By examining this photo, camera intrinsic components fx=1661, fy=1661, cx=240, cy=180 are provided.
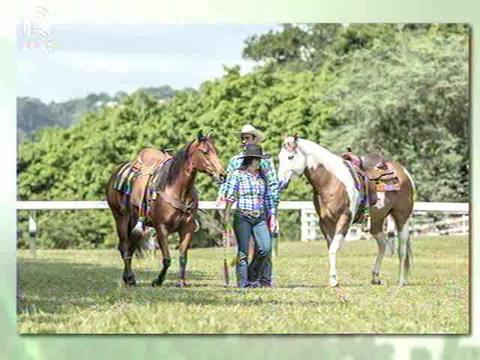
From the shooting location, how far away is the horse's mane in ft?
35.9

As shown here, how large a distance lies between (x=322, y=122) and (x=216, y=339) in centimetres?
166

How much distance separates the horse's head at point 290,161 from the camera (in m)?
10.9

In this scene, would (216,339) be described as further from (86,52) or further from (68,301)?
(86,52)

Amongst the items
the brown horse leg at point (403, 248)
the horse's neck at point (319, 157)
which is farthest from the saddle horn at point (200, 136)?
the brown horse leg at point (403, 248)

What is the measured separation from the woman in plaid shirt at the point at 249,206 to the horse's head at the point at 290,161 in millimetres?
122

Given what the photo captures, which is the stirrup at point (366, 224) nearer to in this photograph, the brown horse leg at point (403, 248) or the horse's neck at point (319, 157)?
the brown horse leg at point (403, 248)

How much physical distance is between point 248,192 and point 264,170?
0.18 m

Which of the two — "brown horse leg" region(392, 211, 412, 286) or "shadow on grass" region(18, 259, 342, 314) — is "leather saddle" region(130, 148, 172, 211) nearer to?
"shadow on grass" region(18, 259, 342, 314)

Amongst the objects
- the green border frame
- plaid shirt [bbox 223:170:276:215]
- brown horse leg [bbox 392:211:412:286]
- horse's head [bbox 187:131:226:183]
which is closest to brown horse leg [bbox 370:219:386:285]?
brown horse leg [bbox 392:211:412:286]

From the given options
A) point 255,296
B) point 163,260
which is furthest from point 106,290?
point 255,296

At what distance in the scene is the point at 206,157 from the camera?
35.6ft

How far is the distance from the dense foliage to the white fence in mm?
48

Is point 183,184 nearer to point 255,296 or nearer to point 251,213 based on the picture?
point 251,213
